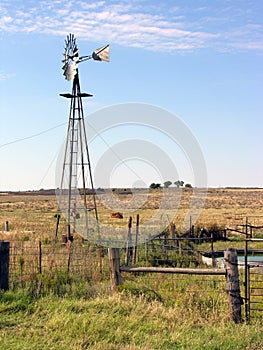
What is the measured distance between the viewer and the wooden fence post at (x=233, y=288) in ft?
26.2

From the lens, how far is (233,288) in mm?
8062

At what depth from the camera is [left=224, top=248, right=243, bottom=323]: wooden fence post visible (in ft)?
26.2

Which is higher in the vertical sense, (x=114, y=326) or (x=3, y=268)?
(x=3, y=268)

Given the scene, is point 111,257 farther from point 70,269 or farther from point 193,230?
point 193,230

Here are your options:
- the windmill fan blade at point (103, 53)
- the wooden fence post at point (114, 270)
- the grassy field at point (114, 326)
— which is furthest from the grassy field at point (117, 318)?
the windmill fan blade at point (103, 53)

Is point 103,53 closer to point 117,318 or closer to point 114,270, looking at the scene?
point 114,270

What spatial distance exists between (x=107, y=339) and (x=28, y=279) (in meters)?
3.19

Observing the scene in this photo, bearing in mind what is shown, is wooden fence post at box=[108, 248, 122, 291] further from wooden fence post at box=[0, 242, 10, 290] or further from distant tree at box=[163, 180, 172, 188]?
distant tree at box=[163, 180, 172, 188]

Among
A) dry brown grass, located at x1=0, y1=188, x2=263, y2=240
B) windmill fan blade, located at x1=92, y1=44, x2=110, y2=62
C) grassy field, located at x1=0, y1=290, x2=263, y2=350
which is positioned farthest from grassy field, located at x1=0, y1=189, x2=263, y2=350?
dry brown grass, located at x1=0, y1=188, x2=263, y2=240

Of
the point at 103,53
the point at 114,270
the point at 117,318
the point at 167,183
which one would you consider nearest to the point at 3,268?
the point at 114,270

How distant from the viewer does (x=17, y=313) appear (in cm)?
786

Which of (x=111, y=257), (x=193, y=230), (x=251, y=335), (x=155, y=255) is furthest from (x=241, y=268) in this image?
(x=193, y=230)

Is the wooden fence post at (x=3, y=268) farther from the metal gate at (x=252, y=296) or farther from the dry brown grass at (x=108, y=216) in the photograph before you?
the dry brown grass at (x=108, y=216)

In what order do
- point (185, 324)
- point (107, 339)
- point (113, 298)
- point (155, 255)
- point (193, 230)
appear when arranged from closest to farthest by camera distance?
1. point (107, 339)
2. point (185, 324)
3. point (113, 298)
4. point (155, 255)
5. point (193, 230)
